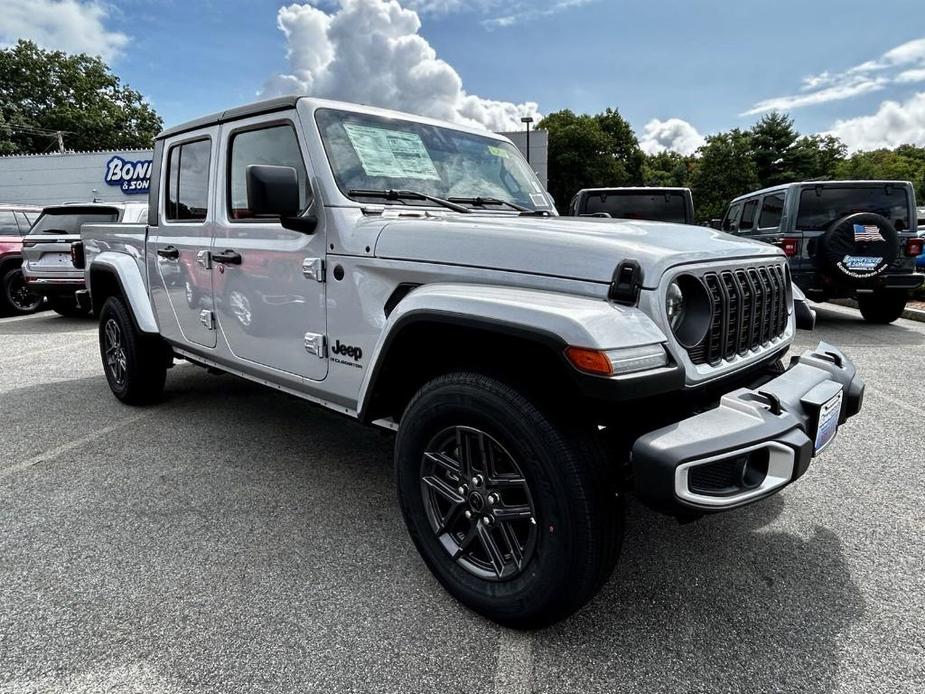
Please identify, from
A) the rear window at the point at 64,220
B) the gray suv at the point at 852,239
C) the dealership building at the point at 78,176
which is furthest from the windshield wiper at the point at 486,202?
the dealership building at the point at 78,176

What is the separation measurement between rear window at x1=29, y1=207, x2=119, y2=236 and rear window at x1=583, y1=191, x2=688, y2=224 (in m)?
7.68

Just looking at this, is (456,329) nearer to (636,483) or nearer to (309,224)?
(636,483)

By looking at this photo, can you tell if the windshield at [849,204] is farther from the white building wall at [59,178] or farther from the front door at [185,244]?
the white building wall at [59,178]

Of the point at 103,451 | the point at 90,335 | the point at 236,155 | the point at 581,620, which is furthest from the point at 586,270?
the point at 90,335

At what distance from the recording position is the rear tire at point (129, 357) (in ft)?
14.6

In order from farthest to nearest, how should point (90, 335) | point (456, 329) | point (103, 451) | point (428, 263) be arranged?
point (90, 335), point (103, 451), point (428, 263), point (456, 329)

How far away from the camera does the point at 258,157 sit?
3174 mm

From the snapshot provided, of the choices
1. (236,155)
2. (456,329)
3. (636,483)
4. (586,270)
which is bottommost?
(636,483)

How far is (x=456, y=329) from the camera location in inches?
83.4

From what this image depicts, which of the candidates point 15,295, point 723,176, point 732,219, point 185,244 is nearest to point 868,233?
point 732,219

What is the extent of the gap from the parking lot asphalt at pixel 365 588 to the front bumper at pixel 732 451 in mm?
599

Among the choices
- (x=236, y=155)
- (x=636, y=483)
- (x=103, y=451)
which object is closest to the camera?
(x=636, y=483)

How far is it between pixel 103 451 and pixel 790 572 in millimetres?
3927

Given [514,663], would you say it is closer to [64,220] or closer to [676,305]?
[676,305]
